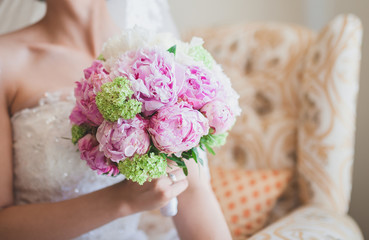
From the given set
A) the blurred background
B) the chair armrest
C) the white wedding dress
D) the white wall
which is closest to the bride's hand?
the white wedding dress

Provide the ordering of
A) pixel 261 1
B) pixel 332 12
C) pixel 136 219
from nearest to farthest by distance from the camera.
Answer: pixel 136 219 → pixel 332 12 → pixel 261 1

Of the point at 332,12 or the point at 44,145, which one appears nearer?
the point at 44,145

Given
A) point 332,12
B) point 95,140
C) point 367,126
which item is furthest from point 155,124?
point 332,12

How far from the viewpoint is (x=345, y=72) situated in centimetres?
112

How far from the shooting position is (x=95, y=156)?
65 cm

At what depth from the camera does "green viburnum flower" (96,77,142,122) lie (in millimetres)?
559

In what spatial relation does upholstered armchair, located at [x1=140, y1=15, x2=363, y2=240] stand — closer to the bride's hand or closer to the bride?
the bride

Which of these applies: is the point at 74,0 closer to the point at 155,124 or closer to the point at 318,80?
the point at 155,124

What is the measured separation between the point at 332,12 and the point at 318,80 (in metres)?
0.64

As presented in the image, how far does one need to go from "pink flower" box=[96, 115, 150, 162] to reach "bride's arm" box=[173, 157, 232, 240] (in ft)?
1.02

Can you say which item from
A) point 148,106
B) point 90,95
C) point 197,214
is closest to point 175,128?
point 148,106

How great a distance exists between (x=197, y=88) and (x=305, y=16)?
141cm

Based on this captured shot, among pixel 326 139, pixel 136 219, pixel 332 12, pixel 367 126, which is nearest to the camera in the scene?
pixel 136 219

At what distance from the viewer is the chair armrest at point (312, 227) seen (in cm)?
92
